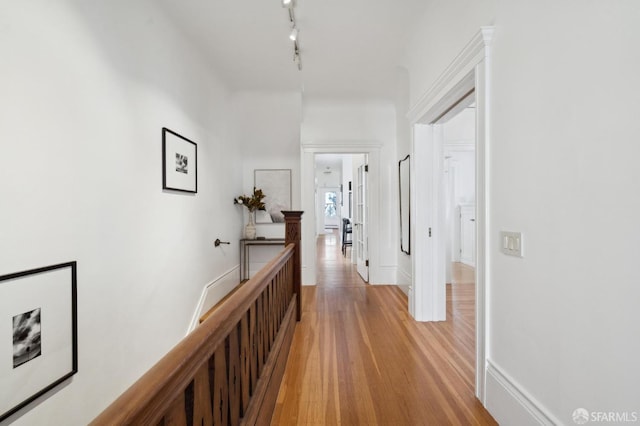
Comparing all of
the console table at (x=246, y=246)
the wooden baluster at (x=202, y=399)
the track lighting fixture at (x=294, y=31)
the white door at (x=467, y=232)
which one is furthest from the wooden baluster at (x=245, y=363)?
the white door at (x=467, y=232)

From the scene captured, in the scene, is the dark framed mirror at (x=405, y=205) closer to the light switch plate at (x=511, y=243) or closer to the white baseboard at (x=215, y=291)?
the light switch plate at (x=511, y=243)

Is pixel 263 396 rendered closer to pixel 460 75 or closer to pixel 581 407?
pixel 581 407

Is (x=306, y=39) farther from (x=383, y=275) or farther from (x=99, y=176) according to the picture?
(x=383, y=275)

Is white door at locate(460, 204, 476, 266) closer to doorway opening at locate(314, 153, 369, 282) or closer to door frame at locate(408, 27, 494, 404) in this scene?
doorway opening at locate(314, 153, 369, 282)

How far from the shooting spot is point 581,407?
3.59ft

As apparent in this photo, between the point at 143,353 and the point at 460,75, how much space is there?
2.98 metres

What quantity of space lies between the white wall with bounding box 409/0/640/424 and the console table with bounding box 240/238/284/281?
3195 mm

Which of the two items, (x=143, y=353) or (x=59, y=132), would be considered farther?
(x=143, y=353)

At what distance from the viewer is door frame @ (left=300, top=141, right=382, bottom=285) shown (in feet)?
14.3

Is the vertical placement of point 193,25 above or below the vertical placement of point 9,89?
above

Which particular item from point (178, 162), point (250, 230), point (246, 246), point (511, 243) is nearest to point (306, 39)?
point (178, 162)

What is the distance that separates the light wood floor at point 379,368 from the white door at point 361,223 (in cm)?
118

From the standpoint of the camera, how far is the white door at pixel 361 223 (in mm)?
4598

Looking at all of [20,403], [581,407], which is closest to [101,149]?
[20,403]
